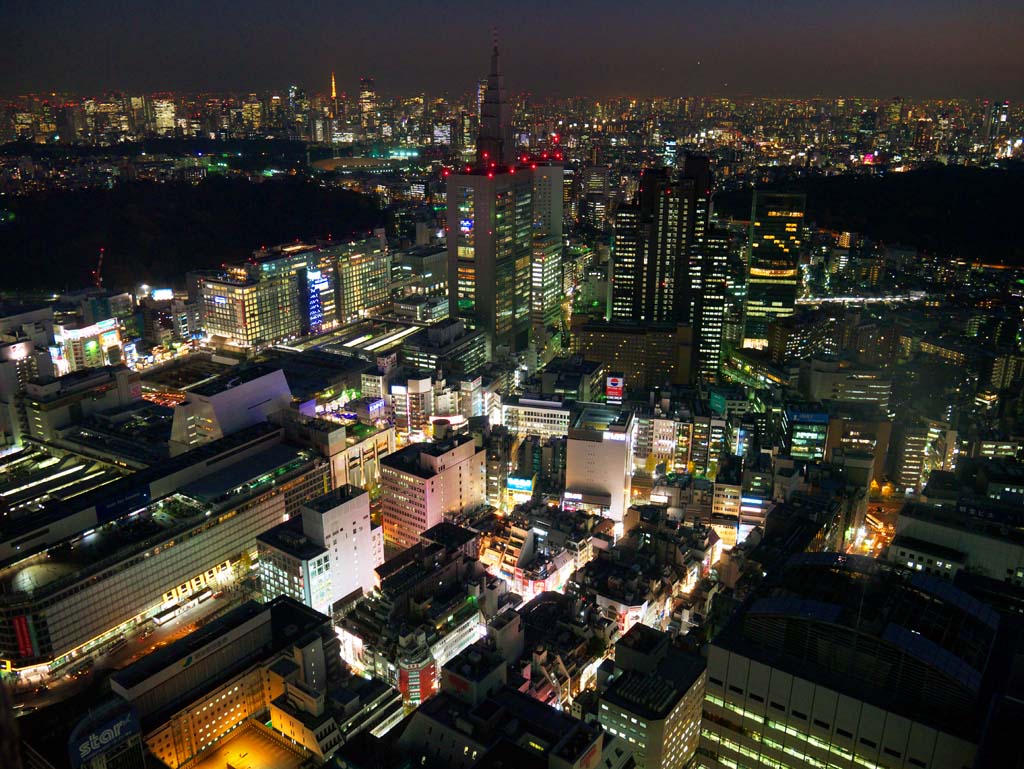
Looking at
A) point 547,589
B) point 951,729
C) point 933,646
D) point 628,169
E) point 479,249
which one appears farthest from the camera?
point 628,169

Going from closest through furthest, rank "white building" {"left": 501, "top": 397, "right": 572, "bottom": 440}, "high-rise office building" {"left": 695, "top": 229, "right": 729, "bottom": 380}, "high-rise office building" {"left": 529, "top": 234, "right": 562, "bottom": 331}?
"white building" {"left": 501, "top": 397, "right": 572, "bottom": 440} → "high-rise office building" {"left": 695, "top": 229, "right": 729, "bottom": 380} → "high-rise office building" {"left": 529, "top": 234, "right": 562, "bottom": 331}

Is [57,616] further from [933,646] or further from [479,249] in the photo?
[479,249]

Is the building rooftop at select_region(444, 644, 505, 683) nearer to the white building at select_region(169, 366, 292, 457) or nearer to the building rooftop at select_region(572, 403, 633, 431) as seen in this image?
the building rooftop at select_region(572, 403, 633, 431)

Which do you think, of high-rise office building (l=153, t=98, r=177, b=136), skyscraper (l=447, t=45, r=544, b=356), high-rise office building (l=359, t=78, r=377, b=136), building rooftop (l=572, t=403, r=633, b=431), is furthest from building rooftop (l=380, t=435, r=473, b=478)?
high-rise office building (l=359, t=78, r=377, b=136)

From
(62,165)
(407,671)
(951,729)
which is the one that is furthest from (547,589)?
(62,165)

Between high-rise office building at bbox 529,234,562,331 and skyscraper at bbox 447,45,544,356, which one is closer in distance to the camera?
skyscraper at bbox 447,45,544,356

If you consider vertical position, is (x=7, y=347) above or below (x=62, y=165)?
below
